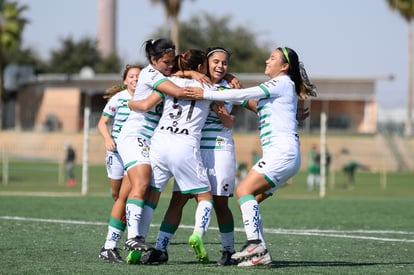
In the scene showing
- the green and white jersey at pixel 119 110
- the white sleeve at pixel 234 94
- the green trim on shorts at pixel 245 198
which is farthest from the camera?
the green and white jersey at pixel 119 110

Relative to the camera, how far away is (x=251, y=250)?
9547mm

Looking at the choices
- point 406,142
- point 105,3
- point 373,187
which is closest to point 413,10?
point 406,142

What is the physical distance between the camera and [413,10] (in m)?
63.2

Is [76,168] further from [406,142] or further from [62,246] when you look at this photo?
[62,246]

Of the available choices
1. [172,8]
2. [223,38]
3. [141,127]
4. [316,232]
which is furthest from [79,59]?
[141,127]

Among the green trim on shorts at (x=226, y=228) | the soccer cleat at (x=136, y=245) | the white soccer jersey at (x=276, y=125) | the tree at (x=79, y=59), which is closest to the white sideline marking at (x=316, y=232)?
the green trim on shorts at (x=226, y=228)

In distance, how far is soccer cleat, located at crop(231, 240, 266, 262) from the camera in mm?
9539

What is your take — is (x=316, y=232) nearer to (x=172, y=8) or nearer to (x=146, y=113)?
(x=146, y=113)

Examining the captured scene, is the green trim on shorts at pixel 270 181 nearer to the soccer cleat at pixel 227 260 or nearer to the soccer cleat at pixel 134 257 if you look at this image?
the soccer cleat at pixel 227 260

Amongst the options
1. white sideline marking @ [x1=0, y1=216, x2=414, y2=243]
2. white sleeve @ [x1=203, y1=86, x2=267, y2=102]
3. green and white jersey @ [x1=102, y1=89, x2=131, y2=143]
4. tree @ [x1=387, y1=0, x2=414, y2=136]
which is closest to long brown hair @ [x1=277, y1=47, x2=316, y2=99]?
white sleeve @ [x1=203, y1=86, x2=267, y2=102]

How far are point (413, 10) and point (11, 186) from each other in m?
33.5

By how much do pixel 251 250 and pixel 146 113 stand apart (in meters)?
1.77

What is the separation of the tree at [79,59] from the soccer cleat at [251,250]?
89.1 meters

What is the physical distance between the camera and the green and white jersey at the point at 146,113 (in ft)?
32.2
